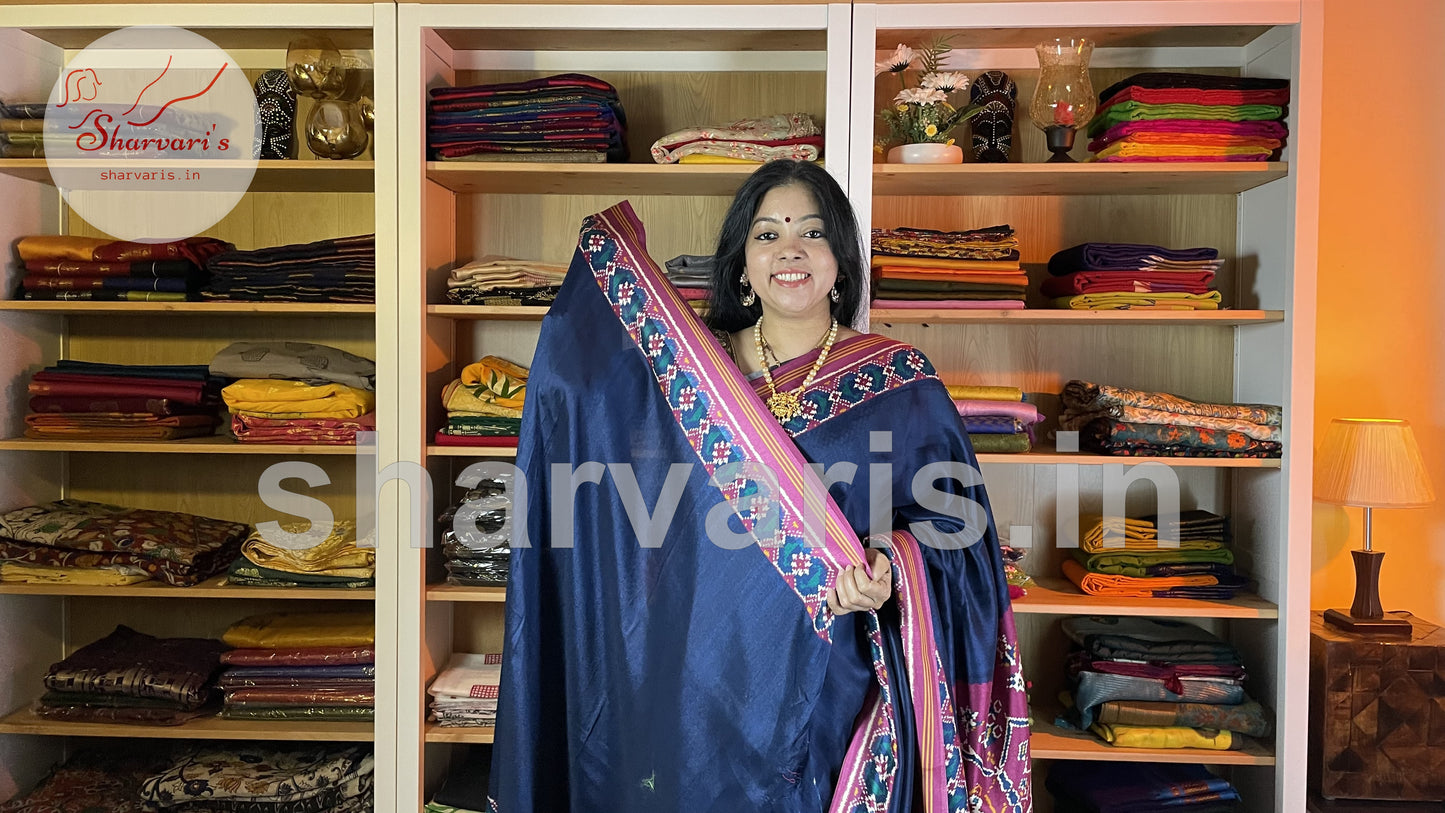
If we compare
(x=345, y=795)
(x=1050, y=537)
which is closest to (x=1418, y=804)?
(x=1050, y=537)

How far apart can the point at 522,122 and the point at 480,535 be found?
1013mm

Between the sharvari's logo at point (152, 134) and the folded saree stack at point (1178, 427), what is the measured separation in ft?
7.06

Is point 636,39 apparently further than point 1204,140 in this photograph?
Yes

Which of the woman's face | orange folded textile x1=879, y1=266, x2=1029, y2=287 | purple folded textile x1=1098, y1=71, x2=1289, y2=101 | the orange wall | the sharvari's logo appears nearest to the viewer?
the woman's face

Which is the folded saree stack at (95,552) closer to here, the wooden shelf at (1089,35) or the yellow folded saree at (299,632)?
the yellow folded saree at (299,632)

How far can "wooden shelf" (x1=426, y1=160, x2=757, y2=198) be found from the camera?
251 centimetres

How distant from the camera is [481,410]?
8.50ft

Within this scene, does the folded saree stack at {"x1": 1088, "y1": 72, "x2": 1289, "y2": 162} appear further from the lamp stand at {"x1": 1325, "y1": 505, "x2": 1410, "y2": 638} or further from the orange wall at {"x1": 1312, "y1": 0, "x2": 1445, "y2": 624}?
the lamp stand at {"x1": 1325, "y1": 505, "x2": 1410, "y2": 638}

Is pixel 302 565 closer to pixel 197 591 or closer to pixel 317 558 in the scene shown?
pixel 317 558

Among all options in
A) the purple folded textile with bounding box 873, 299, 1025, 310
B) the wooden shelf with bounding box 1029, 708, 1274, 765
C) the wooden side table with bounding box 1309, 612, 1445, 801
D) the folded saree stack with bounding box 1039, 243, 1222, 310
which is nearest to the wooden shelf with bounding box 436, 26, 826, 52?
the purple folded textile with bounding box 873, 299, 1025, 310

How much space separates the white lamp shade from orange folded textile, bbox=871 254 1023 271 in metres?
0.90

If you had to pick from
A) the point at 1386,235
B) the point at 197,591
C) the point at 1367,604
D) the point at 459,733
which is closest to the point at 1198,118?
the point at 1386,235

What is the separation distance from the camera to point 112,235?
2.94m

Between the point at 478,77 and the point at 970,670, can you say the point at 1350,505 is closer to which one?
the point at 970,670
